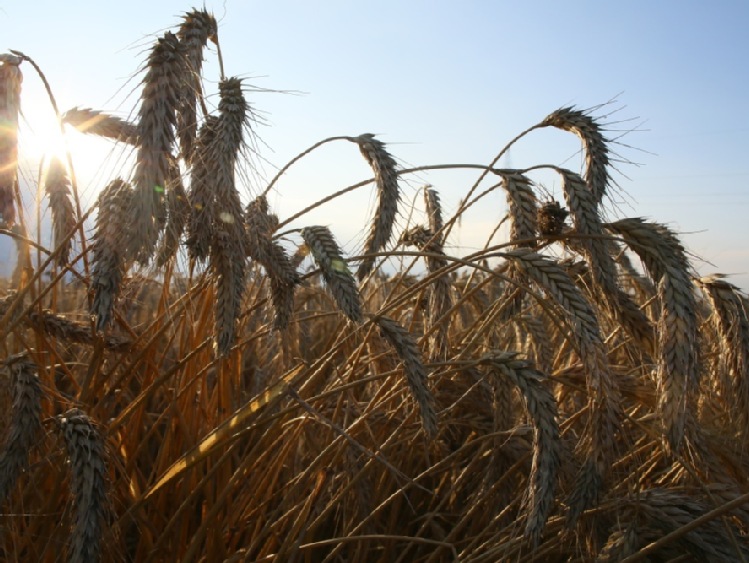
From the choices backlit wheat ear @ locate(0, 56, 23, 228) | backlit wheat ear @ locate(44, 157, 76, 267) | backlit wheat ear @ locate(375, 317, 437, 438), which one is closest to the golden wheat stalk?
backlit wheat ear @ locate(0, 56, 23, 228)

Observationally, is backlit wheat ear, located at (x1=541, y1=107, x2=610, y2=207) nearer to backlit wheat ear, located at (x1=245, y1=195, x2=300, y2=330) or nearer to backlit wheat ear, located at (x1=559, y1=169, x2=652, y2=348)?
backlit wheat ear, located at (x1=559, y1=169, x2=652, y2=348)

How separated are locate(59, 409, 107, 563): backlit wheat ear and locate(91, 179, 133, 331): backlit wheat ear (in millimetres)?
252

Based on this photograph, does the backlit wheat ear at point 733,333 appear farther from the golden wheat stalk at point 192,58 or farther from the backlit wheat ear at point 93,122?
the backlit wheat ear at point 93,122

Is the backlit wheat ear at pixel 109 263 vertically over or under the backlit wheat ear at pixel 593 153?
under

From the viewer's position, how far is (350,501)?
271 centimetres

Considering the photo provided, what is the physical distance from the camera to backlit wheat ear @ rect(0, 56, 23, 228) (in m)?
2.23

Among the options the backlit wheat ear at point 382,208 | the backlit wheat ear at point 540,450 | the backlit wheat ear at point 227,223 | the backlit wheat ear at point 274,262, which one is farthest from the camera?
the backlit wheat ear at point 382,208

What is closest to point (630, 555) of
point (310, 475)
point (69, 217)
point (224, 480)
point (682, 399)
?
point (682, 399)

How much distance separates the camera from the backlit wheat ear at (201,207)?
1704 mm

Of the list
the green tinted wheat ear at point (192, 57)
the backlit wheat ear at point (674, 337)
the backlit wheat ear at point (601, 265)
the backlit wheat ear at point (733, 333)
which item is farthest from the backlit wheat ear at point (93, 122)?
the backlit wheat ear at point (733, 333)

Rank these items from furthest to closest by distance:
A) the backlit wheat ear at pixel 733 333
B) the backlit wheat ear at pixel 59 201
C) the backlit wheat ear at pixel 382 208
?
the backlit wheat ear at pixel 59 201
the backlit wheat ear at pixel 382 208
the backlit wheat ear at pixel 733 333

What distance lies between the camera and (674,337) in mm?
1735

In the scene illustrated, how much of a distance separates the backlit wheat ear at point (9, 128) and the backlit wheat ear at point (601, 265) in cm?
186

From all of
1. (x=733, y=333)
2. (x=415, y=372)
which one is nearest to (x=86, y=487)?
(x=415, y=372)
